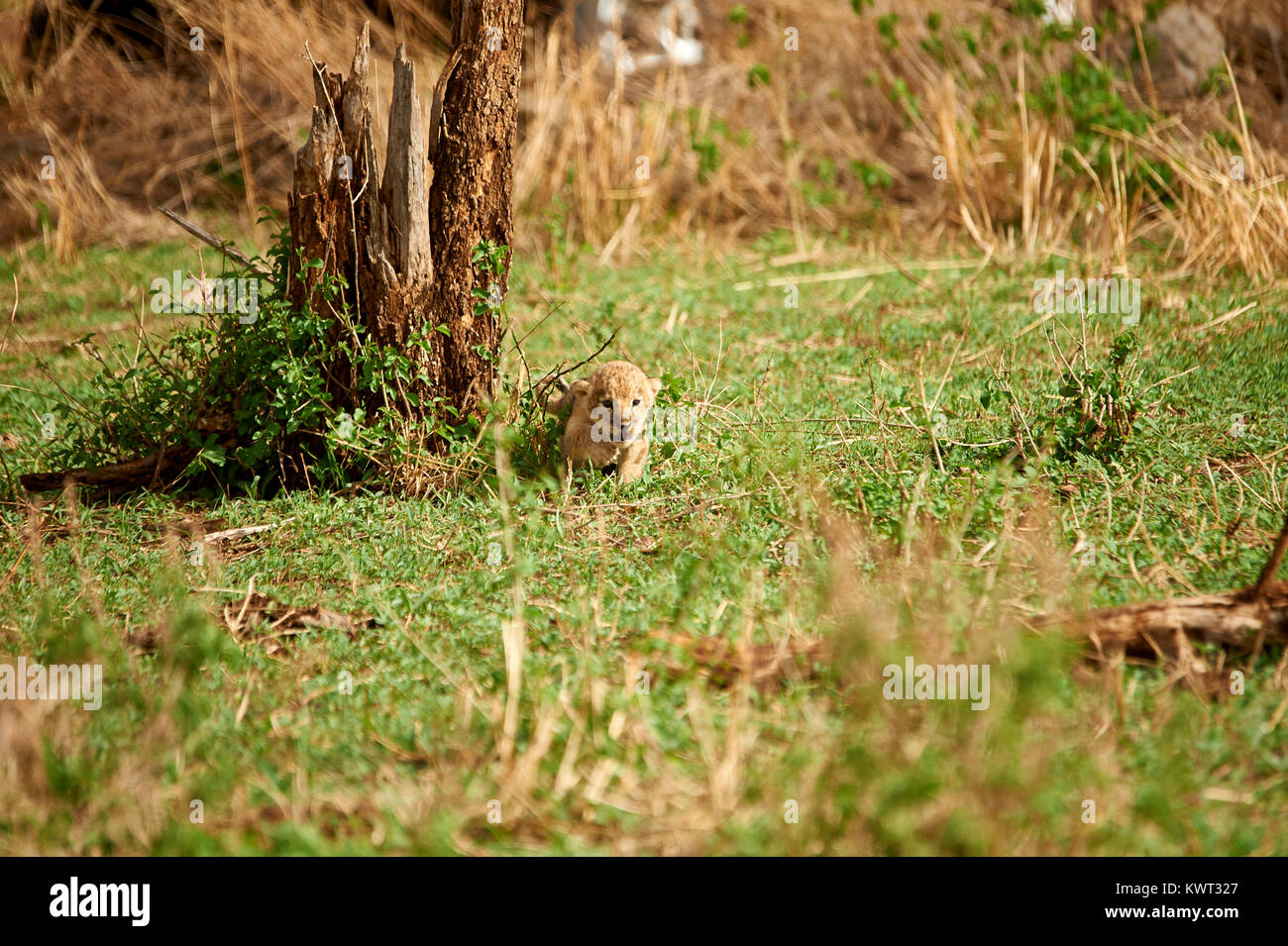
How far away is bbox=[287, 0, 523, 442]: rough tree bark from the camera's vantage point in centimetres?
468

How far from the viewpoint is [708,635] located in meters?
3.56

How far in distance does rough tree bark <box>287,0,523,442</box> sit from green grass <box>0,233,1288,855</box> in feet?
2.34

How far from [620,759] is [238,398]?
2.90 m

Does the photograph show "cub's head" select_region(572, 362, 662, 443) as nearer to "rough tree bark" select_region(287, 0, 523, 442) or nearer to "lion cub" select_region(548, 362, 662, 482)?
"lion cub" select_region(548, 362, 662, 482)

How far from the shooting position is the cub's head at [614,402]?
179 inches

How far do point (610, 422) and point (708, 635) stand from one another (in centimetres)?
132

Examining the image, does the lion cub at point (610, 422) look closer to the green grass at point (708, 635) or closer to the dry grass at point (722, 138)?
the green grass at point (708, 635)

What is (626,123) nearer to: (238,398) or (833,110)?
(833,110)

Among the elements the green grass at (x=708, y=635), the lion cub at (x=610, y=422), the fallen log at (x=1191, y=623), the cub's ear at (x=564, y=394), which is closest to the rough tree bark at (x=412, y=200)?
the cub's ear at (x=564, y=394)

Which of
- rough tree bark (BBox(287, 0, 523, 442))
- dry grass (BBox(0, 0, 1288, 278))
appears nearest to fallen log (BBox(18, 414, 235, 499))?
rough tree bark (BBox(287, 0, 523, 442))

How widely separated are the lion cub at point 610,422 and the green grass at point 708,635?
0.17 meters

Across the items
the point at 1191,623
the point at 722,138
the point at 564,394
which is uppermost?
the point at 722,138

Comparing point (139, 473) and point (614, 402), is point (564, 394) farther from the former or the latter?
point (139, 473)

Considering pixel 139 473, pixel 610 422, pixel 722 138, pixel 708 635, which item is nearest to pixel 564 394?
pixel 610 422
